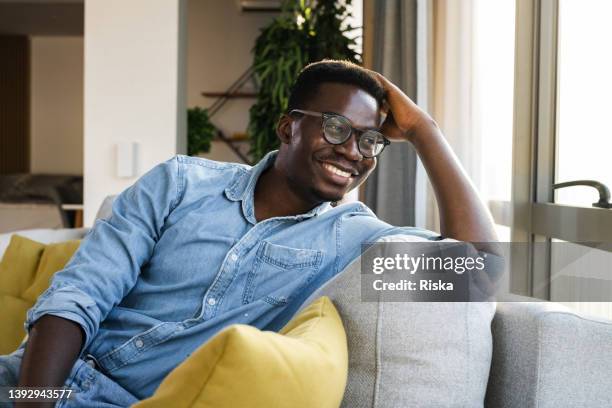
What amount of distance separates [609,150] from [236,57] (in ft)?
22.4

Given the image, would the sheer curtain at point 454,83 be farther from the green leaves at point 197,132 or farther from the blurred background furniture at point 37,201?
the blurred background furniture at point 37,201

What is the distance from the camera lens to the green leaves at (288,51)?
424 cm

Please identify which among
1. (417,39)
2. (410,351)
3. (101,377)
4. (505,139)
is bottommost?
(101,377)

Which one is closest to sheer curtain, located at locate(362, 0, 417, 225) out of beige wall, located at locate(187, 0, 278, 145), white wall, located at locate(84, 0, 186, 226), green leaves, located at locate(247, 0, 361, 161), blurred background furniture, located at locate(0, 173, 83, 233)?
green leaves, located at locate(247, 0, 361, 161)

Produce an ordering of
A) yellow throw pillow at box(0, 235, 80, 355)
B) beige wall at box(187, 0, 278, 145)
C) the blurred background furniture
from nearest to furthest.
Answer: yellow throw pillow at box(0, 235, 80, 355), the blurred background furniture, beige wall at box(187, 0, 278, 145)

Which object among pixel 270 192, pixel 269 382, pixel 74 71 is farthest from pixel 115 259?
pixel 74 71

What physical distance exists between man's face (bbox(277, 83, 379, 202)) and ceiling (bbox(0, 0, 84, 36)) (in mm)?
7382

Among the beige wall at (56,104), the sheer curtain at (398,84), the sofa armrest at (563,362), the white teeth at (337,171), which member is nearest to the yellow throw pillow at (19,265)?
the white teeth at (337,171)

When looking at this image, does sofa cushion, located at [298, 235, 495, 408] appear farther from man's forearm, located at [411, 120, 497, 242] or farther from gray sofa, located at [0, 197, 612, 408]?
man's forearm, located at [411, 120, 497, 242]

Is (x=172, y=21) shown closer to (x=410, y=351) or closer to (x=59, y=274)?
(x=59, y=274)

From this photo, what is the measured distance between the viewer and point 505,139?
2.95m

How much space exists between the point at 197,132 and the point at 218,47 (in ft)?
14.0

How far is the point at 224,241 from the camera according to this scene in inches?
55.0

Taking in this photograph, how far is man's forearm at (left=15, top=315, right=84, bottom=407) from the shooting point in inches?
43.7
